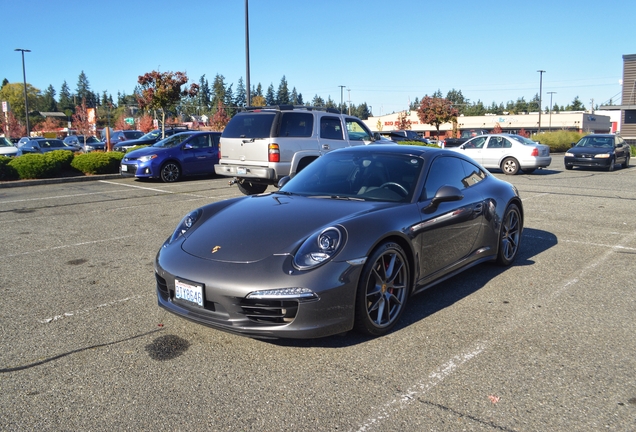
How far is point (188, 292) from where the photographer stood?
3.74 m

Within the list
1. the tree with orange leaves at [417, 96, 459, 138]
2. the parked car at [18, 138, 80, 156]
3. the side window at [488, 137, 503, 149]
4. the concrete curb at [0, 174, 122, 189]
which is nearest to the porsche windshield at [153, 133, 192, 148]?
the concrete curb at [0, 174, 122, 189]

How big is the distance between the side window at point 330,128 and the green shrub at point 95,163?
8784 mm

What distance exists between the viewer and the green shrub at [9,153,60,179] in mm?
15922

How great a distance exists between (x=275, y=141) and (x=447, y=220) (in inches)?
275

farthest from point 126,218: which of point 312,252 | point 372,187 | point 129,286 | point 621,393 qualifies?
point 621,393

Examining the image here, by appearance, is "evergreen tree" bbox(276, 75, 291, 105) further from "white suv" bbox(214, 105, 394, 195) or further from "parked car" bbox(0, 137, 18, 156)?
"white suv" bbox(214, 105, 394, 195)

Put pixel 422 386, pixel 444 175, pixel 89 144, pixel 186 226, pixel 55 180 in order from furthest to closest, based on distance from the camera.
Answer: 1. pixel 89 144
2. pixel 55 180
3. pixel 444 175
4. pixel 186 226
5. pixel 422 386

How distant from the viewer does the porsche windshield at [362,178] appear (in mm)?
4762

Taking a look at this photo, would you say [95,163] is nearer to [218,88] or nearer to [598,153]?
[598,153]

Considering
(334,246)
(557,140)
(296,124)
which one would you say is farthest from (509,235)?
(557,140)

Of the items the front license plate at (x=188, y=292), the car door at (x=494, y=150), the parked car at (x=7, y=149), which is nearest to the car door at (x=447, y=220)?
the front license plate at (x=188, y=292)

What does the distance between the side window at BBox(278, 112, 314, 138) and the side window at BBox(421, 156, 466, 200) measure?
6479mm

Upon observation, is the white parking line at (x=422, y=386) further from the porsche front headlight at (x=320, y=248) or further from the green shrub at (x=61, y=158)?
the green shrub at (x=61, y=158)

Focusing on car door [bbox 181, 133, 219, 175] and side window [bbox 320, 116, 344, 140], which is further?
car door [bbox 181, 133, 219, 175]
